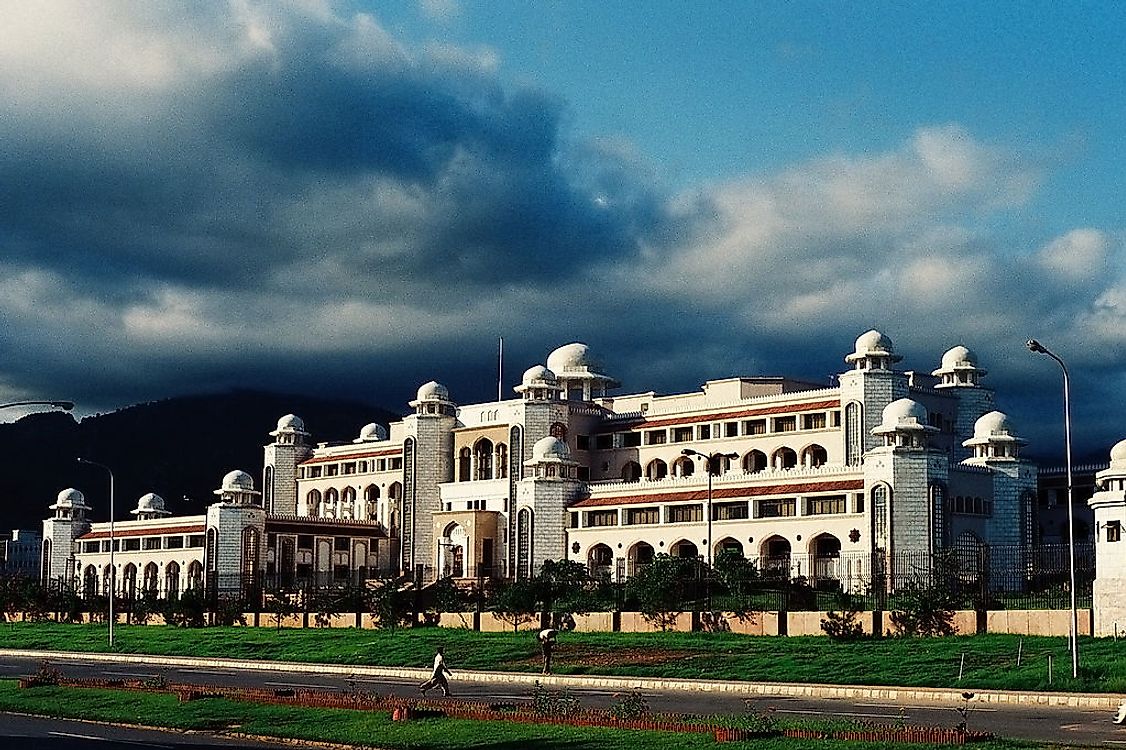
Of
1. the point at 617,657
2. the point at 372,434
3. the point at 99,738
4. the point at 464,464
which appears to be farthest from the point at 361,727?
the point at 372,434

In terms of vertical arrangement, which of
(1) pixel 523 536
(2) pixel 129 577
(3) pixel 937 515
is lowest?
(2) pixel 129 577

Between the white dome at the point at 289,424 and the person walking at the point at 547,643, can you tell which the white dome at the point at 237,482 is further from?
the person walking at the point at 547,643

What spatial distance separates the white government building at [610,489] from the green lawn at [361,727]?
4052 centimetres

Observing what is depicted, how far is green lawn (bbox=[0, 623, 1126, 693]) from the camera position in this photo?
4519 centimetres

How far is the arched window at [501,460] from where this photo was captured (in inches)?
4281

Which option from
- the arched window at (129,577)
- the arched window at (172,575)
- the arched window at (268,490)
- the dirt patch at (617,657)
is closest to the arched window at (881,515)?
the dirt patch at (617,657)

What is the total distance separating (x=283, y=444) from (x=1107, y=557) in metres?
90.7

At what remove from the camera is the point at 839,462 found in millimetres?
96188

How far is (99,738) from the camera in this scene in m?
32.1

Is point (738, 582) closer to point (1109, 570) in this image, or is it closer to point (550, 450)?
point (1109, 570)

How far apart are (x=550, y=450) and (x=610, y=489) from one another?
480cm

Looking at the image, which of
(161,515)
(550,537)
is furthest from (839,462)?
(161,515)

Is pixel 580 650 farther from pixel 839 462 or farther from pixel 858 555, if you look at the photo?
pixel 839 462

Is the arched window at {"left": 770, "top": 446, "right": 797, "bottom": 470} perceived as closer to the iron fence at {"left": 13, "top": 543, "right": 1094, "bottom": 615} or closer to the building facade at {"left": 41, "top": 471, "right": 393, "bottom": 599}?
the iron fence at {"left": 13, "top": 543, "right": 1094, "bottom": 615}
